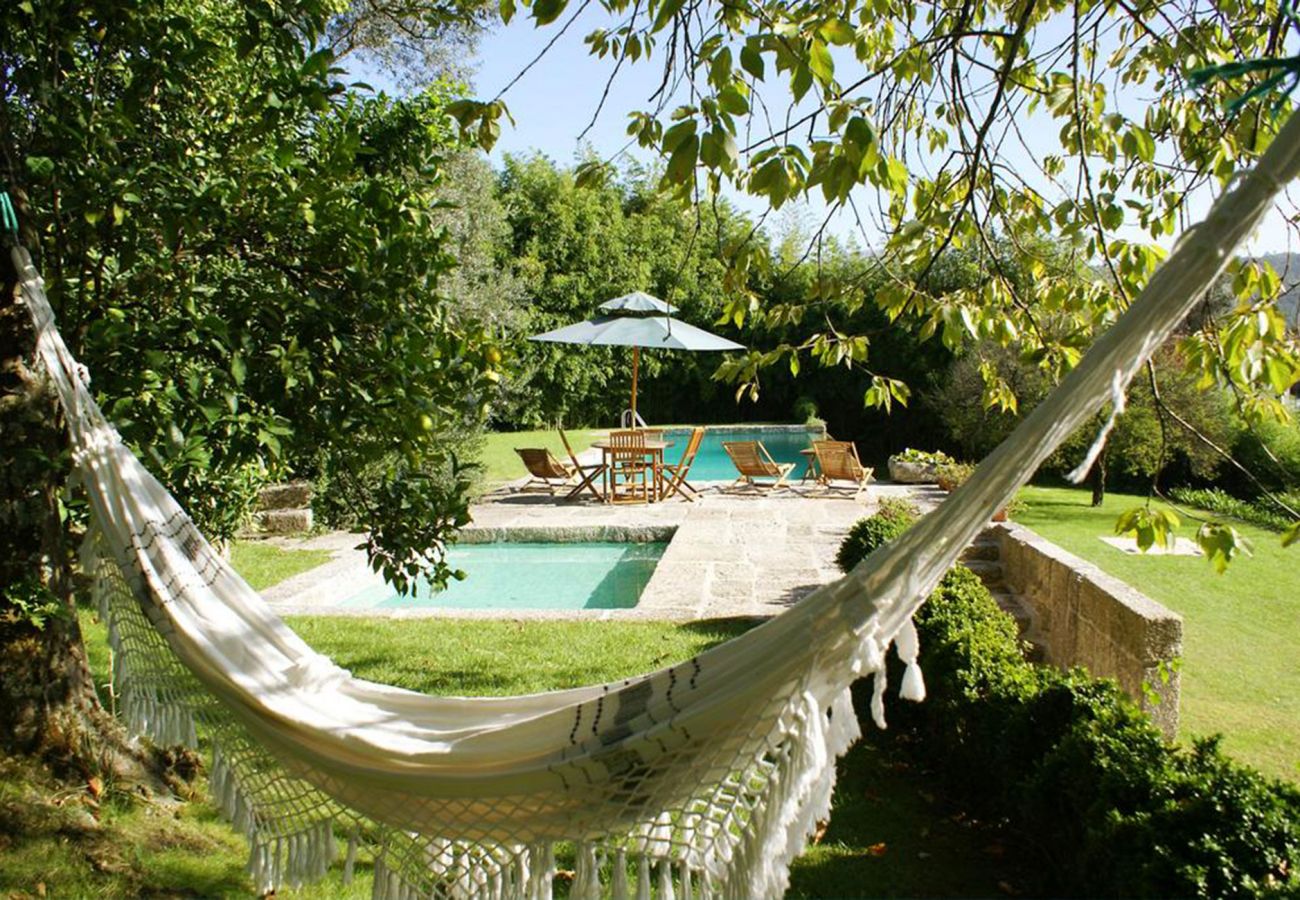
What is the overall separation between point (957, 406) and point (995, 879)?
10.6m

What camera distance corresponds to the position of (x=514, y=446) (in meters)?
13.9

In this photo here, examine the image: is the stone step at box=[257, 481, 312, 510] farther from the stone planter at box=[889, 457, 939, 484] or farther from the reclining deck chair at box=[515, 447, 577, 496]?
the stone planter at box=[889, 457, 939, 484]

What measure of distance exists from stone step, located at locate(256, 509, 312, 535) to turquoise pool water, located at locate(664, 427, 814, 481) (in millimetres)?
6646

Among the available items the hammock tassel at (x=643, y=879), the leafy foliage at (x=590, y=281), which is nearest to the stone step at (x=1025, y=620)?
the hammock tassel at (x=643, y=879)

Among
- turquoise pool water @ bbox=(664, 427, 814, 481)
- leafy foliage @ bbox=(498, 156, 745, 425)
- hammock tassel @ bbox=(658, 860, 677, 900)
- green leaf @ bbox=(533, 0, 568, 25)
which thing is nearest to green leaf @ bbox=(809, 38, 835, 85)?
green leaf @ bbox=(533, 0, 568, 25)

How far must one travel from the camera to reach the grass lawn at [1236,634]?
351 centimetres

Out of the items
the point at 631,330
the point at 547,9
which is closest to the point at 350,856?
the point at 547,9

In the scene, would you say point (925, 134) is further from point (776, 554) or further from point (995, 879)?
point (776, 554)

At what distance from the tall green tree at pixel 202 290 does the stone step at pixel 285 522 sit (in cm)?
504

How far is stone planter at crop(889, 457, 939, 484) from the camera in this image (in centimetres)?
1041

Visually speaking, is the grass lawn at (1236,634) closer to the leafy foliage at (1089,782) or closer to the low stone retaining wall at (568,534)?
the leafy foliage at (1089,782)

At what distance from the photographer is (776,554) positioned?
6.53m

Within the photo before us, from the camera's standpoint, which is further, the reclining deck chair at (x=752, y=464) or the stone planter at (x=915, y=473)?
the stone planter at (x=915, y=473)

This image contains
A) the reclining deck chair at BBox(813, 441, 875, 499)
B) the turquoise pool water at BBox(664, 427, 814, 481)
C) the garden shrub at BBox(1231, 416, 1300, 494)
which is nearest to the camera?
the reclining deck chair at BBox(813, 441, 875, 499)
